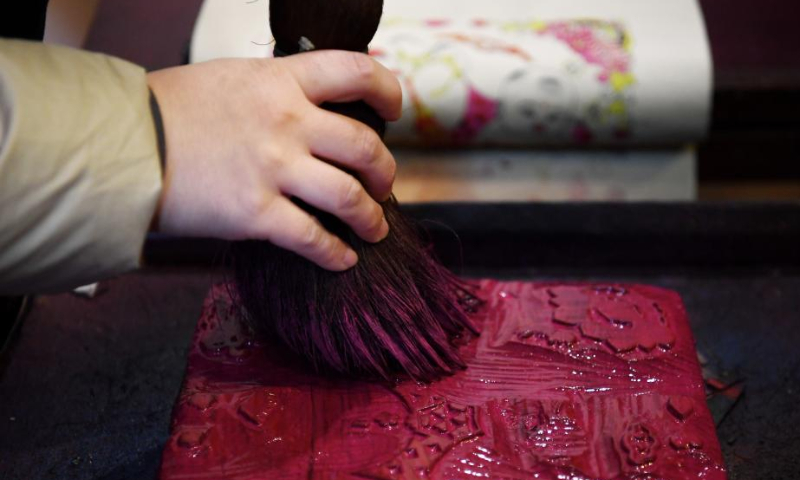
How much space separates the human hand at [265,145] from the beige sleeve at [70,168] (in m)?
0.03

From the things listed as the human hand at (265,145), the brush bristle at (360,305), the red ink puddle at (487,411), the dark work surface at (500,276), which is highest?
the human hand at (265,145)

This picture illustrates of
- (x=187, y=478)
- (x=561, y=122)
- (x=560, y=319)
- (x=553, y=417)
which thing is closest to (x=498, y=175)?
(x=561, y=122)

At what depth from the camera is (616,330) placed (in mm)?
925

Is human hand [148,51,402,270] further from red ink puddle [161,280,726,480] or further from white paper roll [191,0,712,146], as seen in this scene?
white paper roll [191,0,712,146]

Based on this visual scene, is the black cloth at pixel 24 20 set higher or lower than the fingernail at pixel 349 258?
higher

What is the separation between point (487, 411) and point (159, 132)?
0.38 meters

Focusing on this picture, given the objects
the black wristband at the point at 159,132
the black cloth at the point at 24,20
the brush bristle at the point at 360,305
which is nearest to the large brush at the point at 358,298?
the brush bristle at the point at 360,305

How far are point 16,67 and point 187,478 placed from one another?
0.36 m

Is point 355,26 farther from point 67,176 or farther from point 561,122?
point 561,122

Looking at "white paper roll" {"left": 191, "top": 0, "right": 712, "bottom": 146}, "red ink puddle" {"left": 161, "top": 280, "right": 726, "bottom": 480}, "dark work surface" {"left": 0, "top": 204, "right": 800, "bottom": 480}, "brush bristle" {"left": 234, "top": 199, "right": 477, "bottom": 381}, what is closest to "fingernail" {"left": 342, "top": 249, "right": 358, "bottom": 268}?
"brush bristle" {"left": 234, "top": 199, "right": 477, "bottom": 381}

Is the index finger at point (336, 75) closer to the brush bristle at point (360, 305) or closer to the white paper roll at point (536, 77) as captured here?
the brush bristle at point (360, 305)

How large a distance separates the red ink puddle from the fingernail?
0.13 m

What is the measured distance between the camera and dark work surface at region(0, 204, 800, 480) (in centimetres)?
94

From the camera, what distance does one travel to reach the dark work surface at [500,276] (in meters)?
0.94
